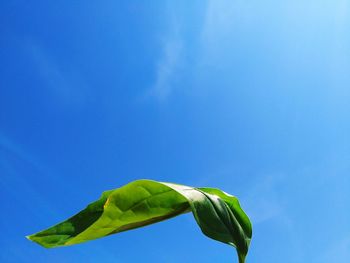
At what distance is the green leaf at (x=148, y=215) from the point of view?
132 centimetres

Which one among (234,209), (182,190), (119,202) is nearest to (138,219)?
(119,202)

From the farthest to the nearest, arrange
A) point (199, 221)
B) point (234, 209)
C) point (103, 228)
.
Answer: point (234, 209) → point (103, 228) → point (199, 221)

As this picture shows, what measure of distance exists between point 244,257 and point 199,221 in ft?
0.62

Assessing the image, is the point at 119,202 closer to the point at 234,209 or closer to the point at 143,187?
the point at 143,187

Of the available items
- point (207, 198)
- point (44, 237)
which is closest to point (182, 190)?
point (207, 198)

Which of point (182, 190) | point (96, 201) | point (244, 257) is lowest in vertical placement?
point (244, 257)

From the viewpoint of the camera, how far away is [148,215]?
1.42 m

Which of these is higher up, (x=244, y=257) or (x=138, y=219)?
(x=138, y=219)

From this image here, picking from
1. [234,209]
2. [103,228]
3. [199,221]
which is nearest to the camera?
[199,221]

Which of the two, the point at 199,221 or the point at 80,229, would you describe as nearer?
the point at 199,221

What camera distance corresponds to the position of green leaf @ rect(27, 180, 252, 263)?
4.33ft

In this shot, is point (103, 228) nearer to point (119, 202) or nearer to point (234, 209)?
point (119, 202)

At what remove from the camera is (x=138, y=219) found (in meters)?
1.42

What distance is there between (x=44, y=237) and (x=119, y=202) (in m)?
0.26
